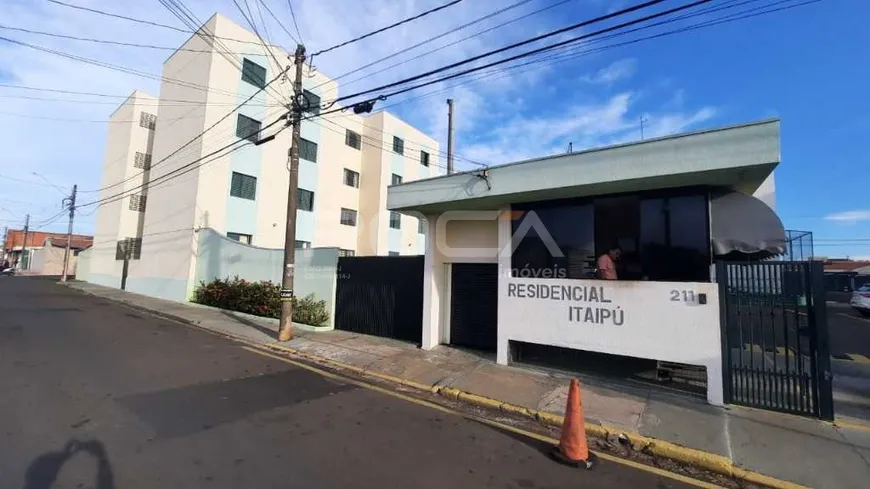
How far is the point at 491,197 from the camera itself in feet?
24.6

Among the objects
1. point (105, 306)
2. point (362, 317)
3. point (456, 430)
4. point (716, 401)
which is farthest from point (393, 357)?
point (105, 306)

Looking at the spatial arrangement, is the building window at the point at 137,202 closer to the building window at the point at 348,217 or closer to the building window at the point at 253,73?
the building window at the point at 253,73

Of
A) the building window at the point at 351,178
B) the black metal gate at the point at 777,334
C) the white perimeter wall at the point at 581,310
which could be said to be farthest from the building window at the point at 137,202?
the black metal gate at the point at 777,334

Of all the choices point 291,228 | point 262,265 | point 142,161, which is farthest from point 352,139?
point 291,228

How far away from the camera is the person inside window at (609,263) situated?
6715mm

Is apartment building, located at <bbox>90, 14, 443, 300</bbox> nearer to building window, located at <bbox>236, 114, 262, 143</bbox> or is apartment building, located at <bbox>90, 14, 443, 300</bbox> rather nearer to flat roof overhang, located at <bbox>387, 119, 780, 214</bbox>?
building window, located at <bbox>236, 114, 262, 143</bbox>

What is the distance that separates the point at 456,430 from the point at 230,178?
1882 centimetres

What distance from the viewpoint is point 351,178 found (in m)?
29.1

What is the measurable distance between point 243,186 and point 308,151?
17.8 ft

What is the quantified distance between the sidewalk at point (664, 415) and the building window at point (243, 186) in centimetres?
1348

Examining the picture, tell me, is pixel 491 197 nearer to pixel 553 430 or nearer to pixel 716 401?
pixel 553 430

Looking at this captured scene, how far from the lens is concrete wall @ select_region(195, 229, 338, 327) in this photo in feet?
38.0

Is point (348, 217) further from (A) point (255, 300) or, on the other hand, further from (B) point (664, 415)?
(B) point (664, 415)

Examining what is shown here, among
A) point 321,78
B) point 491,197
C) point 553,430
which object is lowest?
point 553,430
